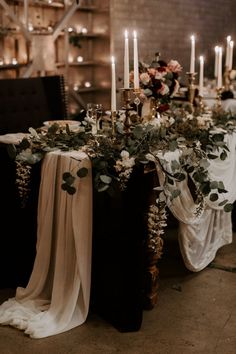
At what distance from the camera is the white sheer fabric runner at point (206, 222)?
2.70 meters

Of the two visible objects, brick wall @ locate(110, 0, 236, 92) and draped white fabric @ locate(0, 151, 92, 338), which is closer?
draped white fabric @ locate(0, 151, 92, 338)

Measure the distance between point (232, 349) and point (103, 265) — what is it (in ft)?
2.21

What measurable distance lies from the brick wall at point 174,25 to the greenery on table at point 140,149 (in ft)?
14.0

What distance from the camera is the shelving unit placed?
575 centimetres

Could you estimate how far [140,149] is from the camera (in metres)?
2.36

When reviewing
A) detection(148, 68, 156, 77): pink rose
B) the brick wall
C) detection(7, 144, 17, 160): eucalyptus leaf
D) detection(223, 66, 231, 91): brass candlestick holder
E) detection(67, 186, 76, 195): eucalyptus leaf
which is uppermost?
the brick wall

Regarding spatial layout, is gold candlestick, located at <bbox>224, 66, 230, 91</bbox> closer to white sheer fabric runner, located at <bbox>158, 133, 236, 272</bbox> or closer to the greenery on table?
white sheer fabric runner, located at <bbox>158, 133, 236, 272</bbox>

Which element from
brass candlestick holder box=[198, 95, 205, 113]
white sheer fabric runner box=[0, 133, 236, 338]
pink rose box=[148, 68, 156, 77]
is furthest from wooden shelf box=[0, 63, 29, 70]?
white sheer fabric runner box=[0, 133, 236, 338]

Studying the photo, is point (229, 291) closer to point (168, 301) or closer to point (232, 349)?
point (168, 301)

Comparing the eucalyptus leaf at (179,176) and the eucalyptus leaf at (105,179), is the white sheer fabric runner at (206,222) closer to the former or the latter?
the eucalyptus leaf at (179,176)

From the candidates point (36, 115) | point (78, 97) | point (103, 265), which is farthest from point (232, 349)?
point (78, 97)

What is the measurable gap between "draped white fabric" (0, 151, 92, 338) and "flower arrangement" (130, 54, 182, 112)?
621 millimetres

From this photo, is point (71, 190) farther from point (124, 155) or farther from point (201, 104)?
point (201, 104)

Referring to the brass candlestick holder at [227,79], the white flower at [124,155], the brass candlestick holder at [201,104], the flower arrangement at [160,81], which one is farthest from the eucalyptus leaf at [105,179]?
the brass candlestick holder at [227,79]
